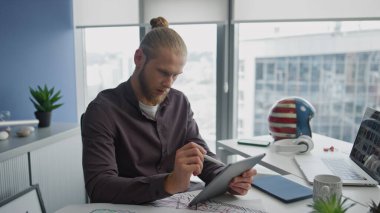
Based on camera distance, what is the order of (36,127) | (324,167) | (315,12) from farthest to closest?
(315,12), (36,127), (324,167)

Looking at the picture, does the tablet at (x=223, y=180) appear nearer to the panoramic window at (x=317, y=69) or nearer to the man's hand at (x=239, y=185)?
the man's hand at (x=239, y=185)

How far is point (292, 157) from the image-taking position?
167cm

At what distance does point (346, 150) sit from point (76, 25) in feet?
7.78

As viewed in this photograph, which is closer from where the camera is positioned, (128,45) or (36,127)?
(36,127)

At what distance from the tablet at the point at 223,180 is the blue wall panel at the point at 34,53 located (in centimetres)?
174

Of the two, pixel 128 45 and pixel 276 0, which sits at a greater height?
pixel 276 0

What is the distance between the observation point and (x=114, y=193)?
1.04 metres

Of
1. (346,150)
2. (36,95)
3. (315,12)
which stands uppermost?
(315,12)

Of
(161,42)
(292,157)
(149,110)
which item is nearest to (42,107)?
(149,110)

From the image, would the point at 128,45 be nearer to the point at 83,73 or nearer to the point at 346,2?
the point at 83,73

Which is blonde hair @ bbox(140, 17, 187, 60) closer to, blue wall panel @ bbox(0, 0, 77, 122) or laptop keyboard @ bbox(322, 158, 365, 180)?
laptop keyboard @ bbox(322, 158, 365, 180)

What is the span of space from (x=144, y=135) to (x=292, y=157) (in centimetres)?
78

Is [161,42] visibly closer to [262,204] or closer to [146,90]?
[146,90]

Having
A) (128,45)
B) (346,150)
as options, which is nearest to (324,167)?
(346,150)
